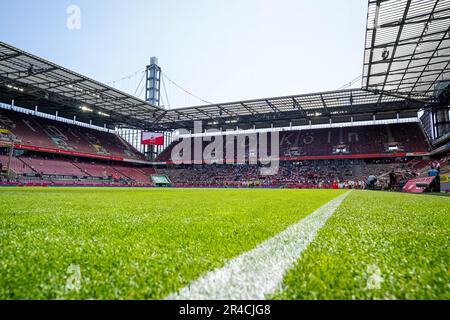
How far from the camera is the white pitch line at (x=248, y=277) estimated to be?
39.0 inches

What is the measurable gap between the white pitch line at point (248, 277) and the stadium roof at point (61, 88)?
2509 centimetres

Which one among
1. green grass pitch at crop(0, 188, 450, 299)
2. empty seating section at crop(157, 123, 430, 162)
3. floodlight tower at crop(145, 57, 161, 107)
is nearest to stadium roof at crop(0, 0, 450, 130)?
empty seating section at crop(157, 123, 430, 162)

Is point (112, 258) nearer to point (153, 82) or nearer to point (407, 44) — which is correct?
point (407, 44)

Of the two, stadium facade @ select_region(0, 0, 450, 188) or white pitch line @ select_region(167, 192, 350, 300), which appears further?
stadium facade @ select_region(0, 0, 450, 188)

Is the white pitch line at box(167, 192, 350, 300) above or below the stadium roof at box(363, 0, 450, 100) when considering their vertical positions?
below

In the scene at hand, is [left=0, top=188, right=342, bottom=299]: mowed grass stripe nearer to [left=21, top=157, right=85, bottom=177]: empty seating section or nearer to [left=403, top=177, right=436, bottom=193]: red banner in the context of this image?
[left=403, top=177, right=436, bottom=193]: red banner

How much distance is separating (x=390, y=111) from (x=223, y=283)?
45499mm

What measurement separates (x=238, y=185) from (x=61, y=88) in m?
25.8

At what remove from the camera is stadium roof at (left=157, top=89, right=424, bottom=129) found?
3095 centimetres

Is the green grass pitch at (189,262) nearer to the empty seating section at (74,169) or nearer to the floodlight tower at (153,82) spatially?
the empty seating section at (74,169)

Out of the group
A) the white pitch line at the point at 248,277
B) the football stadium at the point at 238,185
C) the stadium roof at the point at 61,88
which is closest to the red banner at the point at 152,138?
the football stadium at the point at 238,185

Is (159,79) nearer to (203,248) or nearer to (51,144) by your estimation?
(51,144)

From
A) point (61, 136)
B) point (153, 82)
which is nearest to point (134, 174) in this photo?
point (61, 136)

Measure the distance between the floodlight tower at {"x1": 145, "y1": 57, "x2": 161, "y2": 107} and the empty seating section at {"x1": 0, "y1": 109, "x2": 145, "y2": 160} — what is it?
28.7 meters
